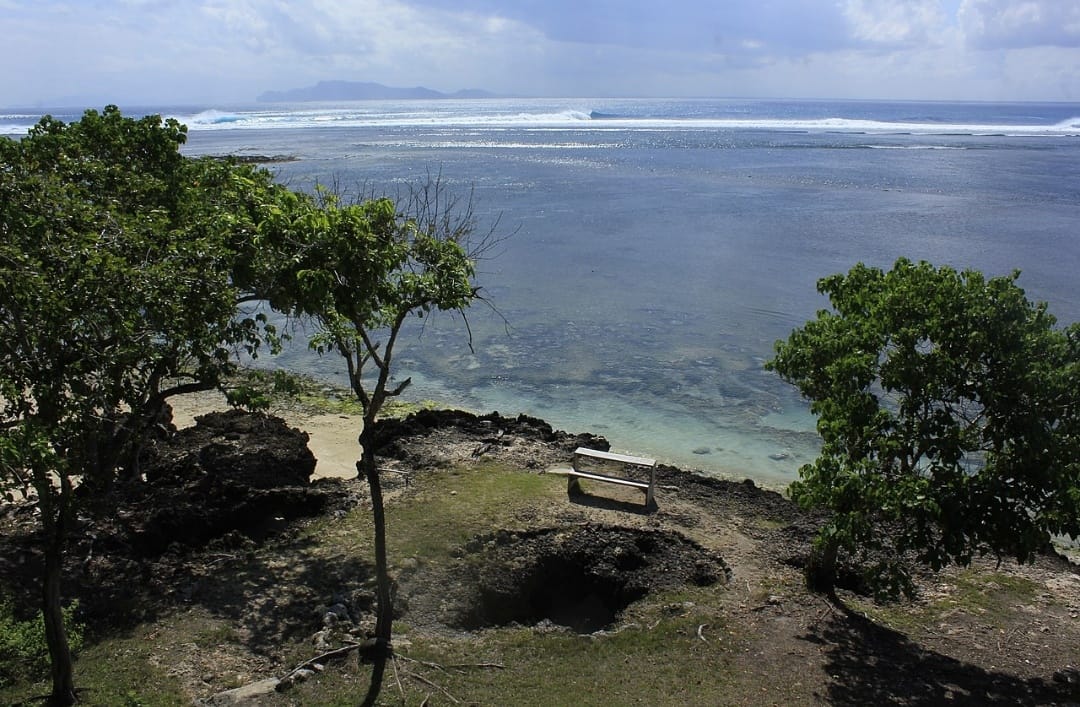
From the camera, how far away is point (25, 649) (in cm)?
906

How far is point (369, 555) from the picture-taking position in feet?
39.2

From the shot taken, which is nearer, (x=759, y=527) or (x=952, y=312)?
(x=952, y=312)

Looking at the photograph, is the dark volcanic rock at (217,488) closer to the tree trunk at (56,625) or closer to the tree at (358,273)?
the tree trunk at (56,625)

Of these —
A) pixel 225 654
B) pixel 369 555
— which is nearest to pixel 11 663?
pixel 225 654

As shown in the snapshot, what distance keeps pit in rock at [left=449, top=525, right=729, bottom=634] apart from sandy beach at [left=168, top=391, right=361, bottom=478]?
5.93 m

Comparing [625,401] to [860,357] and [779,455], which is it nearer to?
[779,455]

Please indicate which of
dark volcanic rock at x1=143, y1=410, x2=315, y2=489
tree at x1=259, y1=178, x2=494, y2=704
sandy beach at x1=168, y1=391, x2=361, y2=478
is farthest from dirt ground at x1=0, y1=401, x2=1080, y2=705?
sandy beach at x1=168, y1=391, x2=361, y2=478

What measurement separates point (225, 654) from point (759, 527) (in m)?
8.03

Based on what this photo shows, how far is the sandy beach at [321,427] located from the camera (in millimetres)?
17312

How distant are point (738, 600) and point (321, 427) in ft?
38.3

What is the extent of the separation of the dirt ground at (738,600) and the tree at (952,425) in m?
1.27

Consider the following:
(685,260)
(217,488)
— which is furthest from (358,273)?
(685,260)

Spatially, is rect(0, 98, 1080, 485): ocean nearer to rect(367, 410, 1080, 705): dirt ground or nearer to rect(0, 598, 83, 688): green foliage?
rect(367, 410, 1080, 705): dirt ground

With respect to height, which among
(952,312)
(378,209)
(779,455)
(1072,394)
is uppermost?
(378,209)
